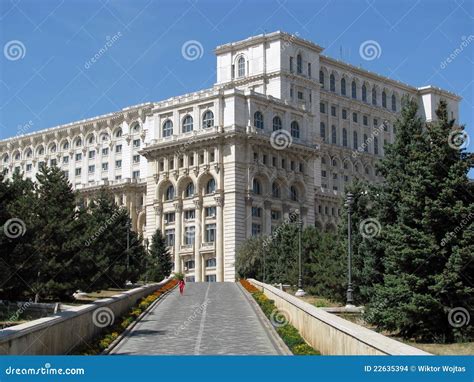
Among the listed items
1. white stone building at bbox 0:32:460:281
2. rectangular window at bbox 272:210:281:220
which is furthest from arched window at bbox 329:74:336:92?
rectangular window at bbox 272:210:281:220

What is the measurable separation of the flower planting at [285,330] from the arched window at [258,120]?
54.6m

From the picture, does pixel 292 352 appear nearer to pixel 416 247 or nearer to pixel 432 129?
pixel 416 247

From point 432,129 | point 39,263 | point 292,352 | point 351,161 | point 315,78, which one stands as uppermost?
point 315,78

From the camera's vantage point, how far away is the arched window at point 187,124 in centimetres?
9631

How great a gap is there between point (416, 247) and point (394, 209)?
6.00 m

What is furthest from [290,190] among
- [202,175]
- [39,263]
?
[39,263]

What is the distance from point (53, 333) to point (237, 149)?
243 feet

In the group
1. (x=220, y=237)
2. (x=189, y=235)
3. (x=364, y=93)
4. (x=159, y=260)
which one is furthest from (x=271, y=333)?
(x=364, y=93)

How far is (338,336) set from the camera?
1722cm

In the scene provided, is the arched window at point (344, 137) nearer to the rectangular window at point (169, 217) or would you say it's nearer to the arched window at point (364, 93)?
the arched window at point (364, 93)

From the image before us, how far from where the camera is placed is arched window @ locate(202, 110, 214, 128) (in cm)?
9425

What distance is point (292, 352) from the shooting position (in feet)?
69.8

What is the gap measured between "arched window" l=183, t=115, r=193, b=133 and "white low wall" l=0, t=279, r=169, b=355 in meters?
69.6

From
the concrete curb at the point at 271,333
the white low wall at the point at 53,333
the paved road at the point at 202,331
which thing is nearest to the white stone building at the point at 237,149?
the concrete curb at the point at 271,333
